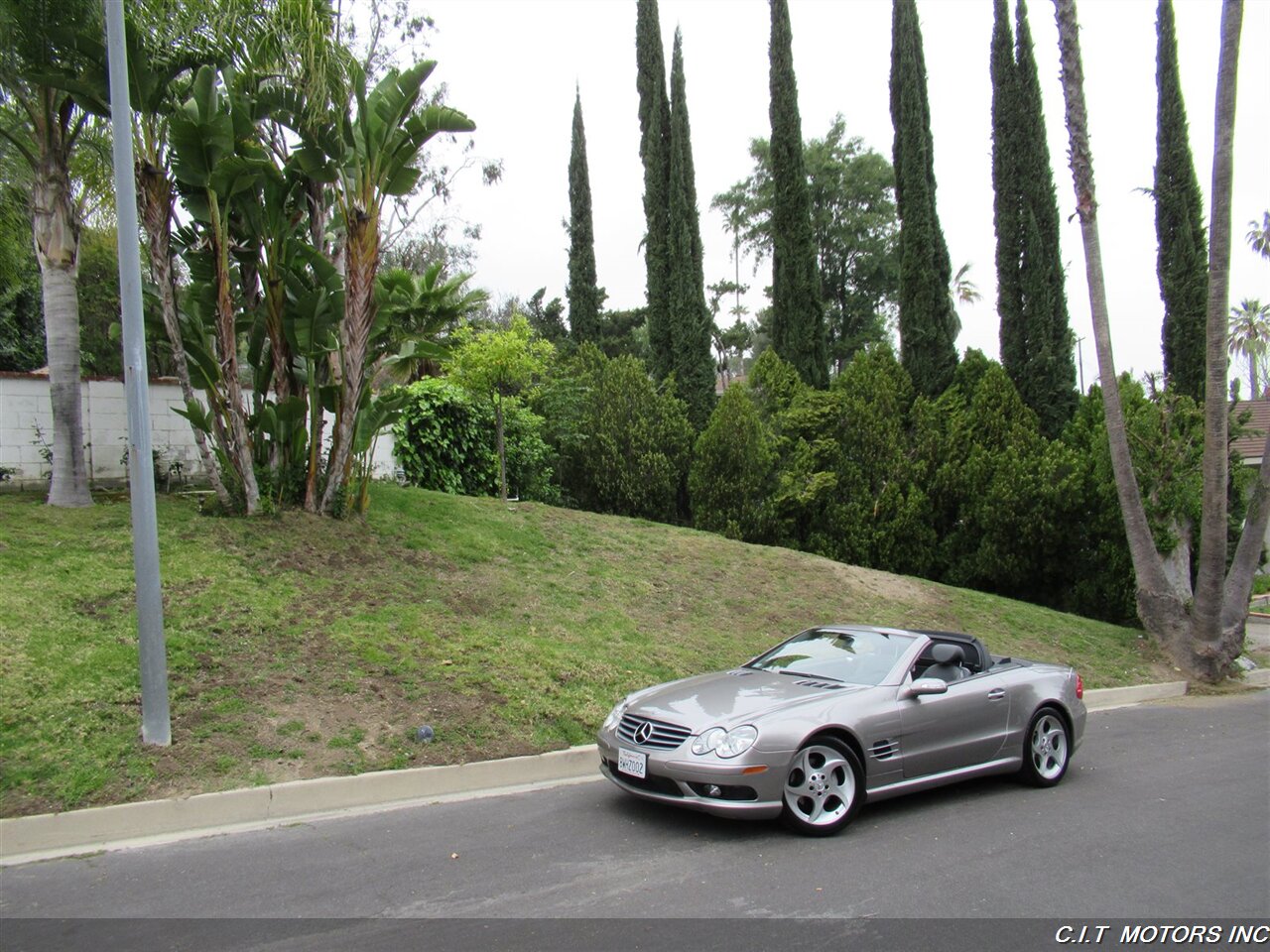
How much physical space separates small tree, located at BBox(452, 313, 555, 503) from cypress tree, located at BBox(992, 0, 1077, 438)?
12314 millimetres

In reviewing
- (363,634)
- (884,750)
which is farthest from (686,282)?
(884,750)

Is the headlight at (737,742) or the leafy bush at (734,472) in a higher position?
the leafy bush at (734,472)

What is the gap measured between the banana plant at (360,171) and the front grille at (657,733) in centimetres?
742

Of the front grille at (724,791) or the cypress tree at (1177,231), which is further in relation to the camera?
the cypress tree at (1177,231)

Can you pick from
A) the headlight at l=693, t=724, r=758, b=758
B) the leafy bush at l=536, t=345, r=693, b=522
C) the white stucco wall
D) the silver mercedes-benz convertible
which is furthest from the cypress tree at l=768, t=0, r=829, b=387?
the headlight at l=693, t=724, r=758, b=758

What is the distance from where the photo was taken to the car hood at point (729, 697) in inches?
249

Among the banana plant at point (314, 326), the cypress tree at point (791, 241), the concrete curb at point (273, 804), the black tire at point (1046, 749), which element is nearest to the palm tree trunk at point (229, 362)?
the banana plant at point (314, 326)

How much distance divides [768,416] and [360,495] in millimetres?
11191

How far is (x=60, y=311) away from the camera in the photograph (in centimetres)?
1176

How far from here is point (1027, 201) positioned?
23766 mm

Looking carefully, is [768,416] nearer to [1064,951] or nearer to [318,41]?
[318,41]

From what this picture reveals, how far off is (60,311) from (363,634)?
6128mm

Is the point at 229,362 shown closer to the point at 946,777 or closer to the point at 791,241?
the point at 946,777

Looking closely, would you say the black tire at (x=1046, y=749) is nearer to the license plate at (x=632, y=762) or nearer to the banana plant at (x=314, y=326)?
the license plate at (x=632, y=762)
